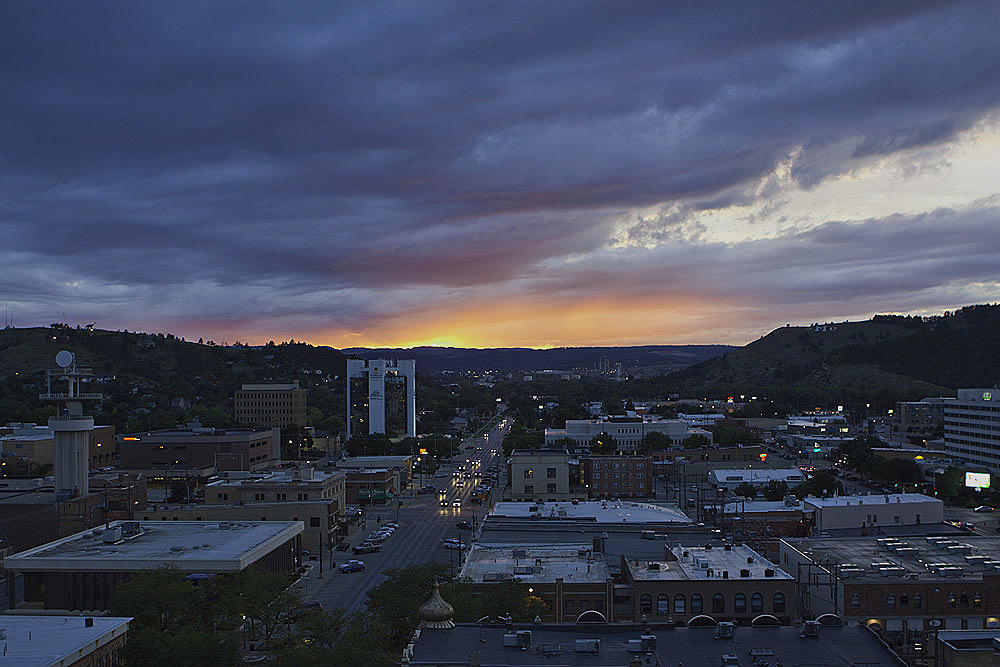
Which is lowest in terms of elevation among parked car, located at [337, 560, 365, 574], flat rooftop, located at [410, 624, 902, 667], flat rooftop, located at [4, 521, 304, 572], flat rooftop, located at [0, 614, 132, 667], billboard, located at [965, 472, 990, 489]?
parked car, located at [337, 560, 365, 574]

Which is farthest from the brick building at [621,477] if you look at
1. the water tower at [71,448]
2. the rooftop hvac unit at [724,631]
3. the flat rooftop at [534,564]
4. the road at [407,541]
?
the rooftop hvac unit at [724,631]

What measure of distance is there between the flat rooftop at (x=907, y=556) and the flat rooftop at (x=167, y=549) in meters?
33.5

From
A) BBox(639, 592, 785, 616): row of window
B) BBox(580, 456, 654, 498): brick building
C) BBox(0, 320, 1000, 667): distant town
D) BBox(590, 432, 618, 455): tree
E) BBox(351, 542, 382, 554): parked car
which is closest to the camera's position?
BBox(0, 320, 1000, 667): distant town

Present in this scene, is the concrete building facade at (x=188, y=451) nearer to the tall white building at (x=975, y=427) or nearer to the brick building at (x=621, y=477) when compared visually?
the brick building at (x=621, y=477)

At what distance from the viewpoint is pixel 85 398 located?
74.9m

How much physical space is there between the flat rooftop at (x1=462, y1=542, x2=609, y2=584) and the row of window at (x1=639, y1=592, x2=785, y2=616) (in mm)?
2506

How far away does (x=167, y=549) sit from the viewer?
52688mm

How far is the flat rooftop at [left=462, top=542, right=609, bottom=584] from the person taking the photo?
1757 inches

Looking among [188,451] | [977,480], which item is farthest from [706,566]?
[188,451]

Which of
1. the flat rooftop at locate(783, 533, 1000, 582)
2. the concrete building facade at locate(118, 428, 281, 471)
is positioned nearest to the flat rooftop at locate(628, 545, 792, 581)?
the flat rooftop at locate(783, 533, 1000, 582)

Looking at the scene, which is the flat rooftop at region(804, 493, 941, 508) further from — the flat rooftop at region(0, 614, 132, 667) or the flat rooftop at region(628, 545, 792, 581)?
the flat rooftop at region(0, 614, 132, 667)

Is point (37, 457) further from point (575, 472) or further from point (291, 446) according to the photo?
point (575, 472)

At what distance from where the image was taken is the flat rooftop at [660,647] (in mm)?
26359

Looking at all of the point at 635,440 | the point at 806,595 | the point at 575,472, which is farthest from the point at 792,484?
the point at 806,595
